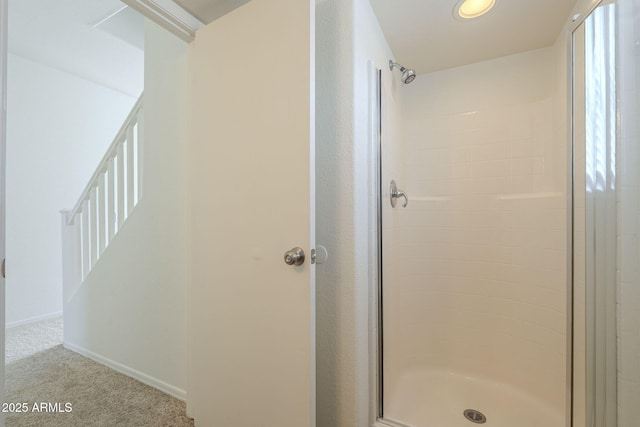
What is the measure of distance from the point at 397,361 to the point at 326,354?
831mm

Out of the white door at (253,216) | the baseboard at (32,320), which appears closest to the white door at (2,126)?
the white door at (253,216)

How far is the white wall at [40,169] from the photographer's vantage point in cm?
271

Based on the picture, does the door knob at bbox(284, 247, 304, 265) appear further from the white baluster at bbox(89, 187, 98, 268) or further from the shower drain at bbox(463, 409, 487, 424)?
the white baluster at bbox(89, 187, 98, 268)

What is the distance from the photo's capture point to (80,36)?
2.47 m

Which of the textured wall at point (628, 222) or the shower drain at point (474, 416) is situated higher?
the textured wall at point (628, 222)

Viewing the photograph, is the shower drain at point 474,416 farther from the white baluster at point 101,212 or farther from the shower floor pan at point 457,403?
the white baluster at point 101,212

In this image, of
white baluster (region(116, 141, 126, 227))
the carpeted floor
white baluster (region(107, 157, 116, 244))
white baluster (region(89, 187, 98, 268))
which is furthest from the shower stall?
white baluster (region(89, 187, 98, 268))

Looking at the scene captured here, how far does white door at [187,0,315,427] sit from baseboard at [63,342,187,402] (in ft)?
1.34

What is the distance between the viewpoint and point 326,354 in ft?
3.82

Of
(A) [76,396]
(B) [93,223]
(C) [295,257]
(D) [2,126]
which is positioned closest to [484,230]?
(C) [295,257]

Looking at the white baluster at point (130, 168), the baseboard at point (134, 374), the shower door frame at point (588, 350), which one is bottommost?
the baseboard at point (134, 374)

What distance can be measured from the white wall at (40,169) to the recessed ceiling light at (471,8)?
402 cm

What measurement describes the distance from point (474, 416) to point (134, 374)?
214 cm

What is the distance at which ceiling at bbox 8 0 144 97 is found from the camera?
2.11m
